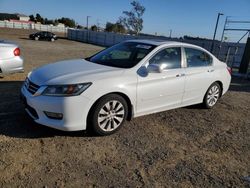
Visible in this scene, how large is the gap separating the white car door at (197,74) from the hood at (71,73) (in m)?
1.70

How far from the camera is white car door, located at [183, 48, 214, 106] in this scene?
5.39m

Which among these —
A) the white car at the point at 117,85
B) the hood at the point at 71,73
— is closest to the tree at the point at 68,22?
the white car at the point at 117,85

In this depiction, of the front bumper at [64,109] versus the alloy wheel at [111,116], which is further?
the alloy wheel at [111,116]

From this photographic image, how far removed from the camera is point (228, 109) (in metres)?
6.48

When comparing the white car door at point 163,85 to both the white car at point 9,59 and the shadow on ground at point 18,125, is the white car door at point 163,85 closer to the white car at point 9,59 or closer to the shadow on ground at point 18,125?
the shadow on ground at point 18,125

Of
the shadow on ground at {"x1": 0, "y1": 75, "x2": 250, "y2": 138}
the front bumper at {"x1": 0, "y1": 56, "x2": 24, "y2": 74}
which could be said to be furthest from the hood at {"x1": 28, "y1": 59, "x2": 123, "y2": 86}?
the front bumper at {"x1": 0, "y1": 56, "x2": 24, "y2": 74}

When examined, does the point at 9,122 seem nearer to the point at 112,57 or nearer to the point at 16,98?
the point at 16,98

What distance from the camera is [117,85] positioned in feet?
13.6

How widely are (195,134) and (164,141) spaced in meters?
0.74

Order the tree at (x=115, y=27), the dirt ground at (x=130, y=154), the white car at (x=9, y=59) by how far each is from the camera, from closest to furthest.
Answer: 1. the dirt ground at (x=130, y=154)
2. the white car at (x=9, y=59)
3. the tree at (x=115, y=27)

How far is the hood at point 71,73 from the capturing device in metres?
3.97

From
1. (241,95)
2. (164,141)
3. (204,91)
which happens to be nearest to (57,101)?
(164,141)

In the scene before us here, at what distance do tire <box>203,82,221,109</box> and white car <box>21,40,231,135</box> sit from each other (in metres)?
0.07

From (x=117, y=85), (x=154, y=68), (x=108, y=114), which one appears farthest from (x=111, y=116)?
(x=154, y=68)
